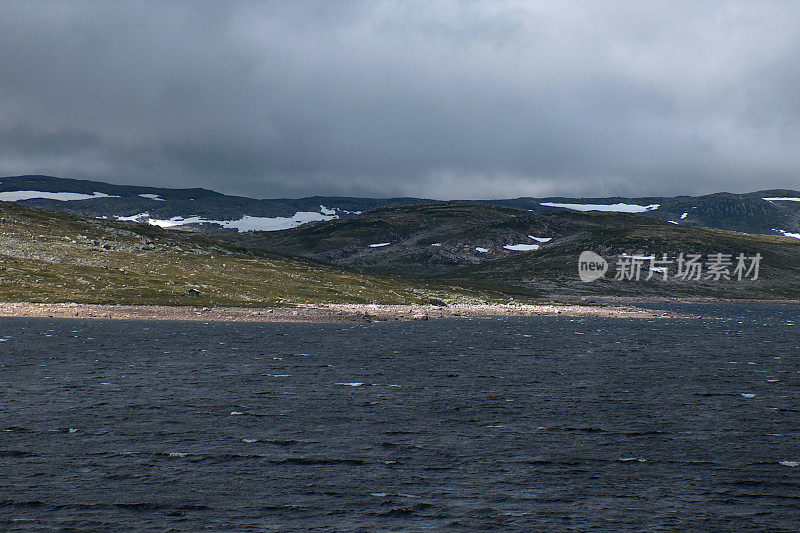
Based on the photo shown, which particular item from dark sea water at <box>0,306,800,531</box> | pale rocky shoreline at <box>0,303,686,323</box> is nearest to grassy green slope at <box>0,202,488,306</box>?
pale rocky shoreline at <box>0,303,686,323</box>

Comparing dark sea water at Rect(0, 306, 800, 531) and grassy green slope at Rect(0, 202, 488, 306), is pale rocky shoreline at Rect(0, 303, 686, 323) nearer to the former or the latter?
grassy green slope at Rect(0, 202, 488, 306)

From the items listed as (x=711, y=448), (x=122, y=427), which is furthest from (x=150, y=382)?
(x=711, y=448)

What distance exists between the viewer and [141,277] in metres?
148

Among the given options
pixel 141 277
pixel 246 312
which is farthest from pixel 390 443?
pixel 141 277

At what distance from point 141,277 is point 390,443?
418 feet

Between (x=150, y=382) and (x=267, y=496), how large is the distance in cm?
Answer: 2730

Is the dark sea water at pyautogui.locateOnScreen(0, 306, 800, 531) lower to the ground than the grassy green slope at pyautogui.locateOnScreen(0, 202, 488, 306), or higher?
higher

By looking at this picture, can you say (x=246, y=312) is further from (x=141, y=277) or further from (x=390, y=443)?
(x=390, y=443)

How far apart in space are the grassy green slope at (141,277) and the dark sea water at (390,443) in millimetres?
67532

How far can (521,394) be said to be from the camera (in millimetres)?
46656

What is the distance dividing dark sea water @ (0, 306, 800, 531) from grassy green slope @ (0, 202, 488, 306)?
67.5 metres

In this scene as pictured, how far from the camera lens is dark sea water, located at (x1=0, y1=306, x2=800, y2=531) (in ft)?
74.1

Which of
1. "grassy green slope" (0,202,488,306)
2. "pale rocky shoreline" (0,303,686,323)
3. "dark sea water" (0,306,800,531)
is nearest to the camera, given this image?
"dark sea water" (0,306,800,531)

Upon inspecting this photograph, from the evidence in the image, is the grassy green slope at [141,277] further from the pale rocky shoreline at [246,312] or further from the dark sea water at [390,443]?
the dark sea water at [390,443]
